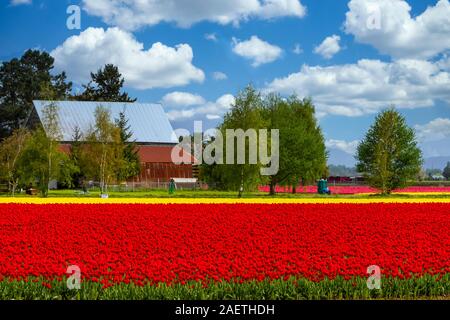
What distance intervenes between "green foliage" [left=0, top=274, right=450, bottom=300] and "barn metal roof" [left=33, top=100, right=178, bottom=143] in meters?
69.1

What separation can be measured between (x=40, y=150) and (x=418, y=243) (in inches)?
1398

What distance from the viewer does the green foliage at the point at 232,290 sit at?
33.5ft

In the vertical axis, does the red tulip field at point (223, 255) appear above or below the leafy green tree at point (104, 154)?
below

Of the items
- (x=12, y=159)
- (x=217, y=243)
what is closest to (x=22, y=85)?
(x=12, y=159)

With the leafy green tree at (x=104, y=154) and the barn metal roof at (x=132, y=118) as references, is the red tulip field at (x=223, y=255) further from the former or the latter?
the barn metal roof at (x=132, y=118)

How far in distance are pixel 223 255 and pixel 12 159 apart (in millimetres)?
48715

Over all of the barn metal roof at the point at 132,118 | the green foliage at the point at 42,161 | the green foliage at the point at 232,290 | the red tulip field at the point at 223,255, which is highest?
the barn metal roof at the point at 132,118

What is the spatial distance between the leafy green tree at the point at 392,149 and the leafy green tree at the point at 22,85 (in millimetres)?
61791

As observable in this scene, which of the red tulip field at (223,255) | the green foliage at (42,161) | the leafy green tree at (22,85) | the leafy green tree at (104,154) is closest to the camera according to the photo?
the red tulip field at (223,255)

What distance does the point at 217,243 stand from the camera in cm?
1506

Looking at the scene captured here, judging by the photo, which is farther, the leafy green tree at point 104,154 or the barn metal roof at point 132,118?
the barn metal roof at point 132,118

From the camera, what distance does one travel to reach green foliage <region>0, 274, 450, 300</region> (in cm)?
1022

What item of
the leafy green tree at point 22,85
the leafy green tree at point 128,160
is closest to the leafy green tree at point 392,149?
the leafy green tree at point 128,160

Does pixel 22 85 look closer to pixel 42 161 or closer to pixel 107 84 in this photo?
pixel 107 84
